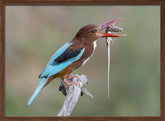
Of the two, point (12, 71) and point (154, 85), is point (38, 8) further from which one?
point (154, 85)

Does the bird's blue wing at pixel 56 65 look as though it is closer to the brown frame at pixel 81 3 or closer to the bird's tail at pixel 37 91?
the bird's tail at pixel 37 91

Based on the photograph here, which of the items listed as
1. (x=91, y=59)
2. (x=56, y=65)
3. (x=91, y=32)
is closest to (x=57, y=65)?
(x=56, y=65)

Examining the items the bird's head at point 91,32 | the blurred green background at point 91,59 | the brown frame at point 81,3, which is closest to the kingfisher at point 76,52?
the bird's head at point 91,32

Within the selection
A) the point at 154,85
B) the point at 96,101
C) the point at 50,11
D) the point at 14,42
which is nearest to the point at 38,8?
the point at 50,11

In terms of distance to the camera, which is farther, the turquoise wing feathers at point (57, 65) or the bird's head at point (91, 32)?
the bird's head at point (91, 32)

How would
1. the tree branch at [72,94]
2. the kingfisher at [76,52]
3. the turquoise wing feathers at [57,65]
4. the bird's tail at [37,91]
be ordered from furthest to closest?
the kingfisher at [76,52]
the turquoise wing feathers at [57,65]
the bird's tail at [37,91]
the tree branch at [72,94]

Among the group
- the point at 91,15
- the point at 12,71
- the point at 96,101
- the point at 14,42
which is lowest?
the point at 96,101
